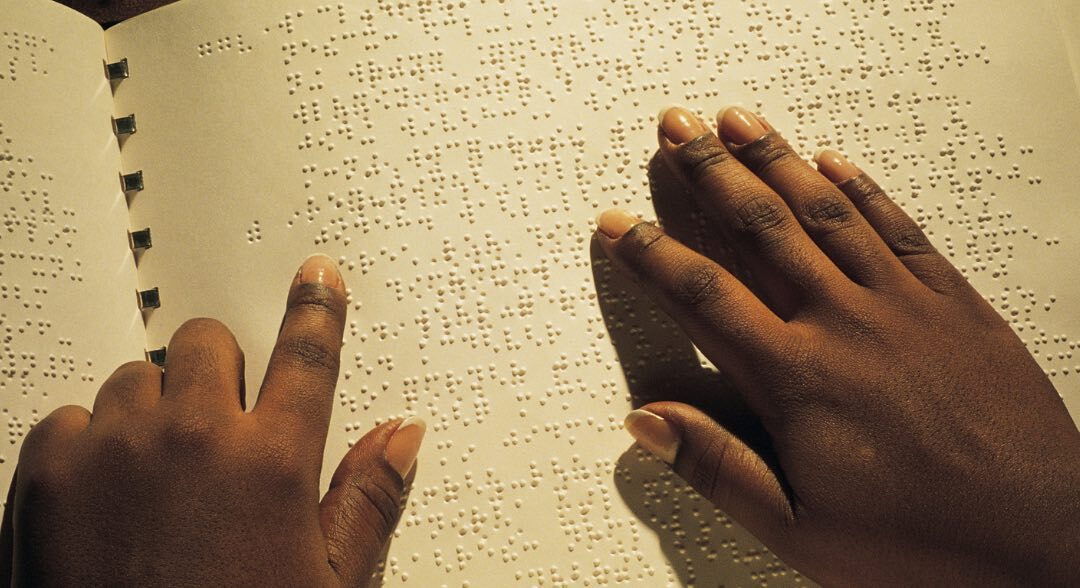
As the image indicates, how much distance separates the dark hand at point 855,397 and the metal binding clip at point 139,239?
0.43 m

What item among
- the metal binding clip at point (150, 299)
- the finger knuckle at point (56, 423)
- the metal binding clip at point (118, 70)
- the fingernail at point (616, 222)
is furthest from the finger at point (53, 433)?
the fingernail at point (616, 222)

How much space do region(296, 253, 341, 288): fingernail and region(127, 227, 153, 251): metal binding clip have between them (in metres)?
0.16

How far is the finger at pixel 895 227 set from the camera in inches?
23.2

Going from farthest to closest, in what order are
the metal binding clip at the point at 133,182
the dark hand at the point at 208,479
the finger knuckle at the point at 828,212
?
the metal binding clip at the point at 133,182, the finger knuckle at the point at 828,212, the dark hand at the point at 208,479

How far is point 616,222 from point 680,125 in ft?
0.34

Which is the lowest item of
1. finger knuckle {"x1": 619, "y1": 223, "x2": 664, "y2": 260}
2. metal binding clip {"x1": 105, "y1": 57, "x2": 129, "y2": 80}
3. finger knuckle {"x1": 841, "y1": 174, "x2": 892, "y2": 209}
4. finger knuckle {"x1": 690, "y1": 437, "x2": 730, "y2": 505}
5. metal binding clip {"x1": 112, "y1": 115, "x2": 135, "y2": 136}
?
finger knuckle {"x1": 690, "y1": 437, "x2": 730, "y2": 505}

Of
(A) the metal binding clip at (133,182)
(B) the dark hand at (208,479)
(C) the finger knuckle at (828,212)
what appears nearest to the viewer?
(B) the dark hand at (208,479)

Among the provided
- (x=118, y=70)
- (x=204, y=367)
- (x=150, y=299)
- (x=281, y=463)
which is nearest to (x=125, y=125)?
(x=118, y=70)

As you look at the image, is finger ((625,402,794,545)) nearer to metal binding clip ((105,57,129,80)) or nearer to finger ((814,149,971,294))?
finger ((814,149,971,294))

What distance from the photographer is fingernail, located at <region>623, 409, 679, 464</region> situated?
58 centimetres

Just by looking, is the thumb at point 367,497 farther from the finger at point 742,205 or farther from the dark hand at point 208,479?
the finger at point 742,205

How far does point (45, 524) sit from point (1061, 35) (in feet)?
3.20

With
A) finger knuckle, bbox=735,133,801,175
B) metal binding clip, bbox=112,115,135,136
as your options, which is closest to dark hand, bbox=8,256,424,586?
metal binding clip, bbox=112,115,135,136

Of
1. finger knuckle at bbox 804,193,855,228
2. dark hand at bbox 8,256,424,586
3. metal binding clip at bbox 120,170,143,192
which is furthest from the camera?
metal binding clip at bbox 120,170,143,192
